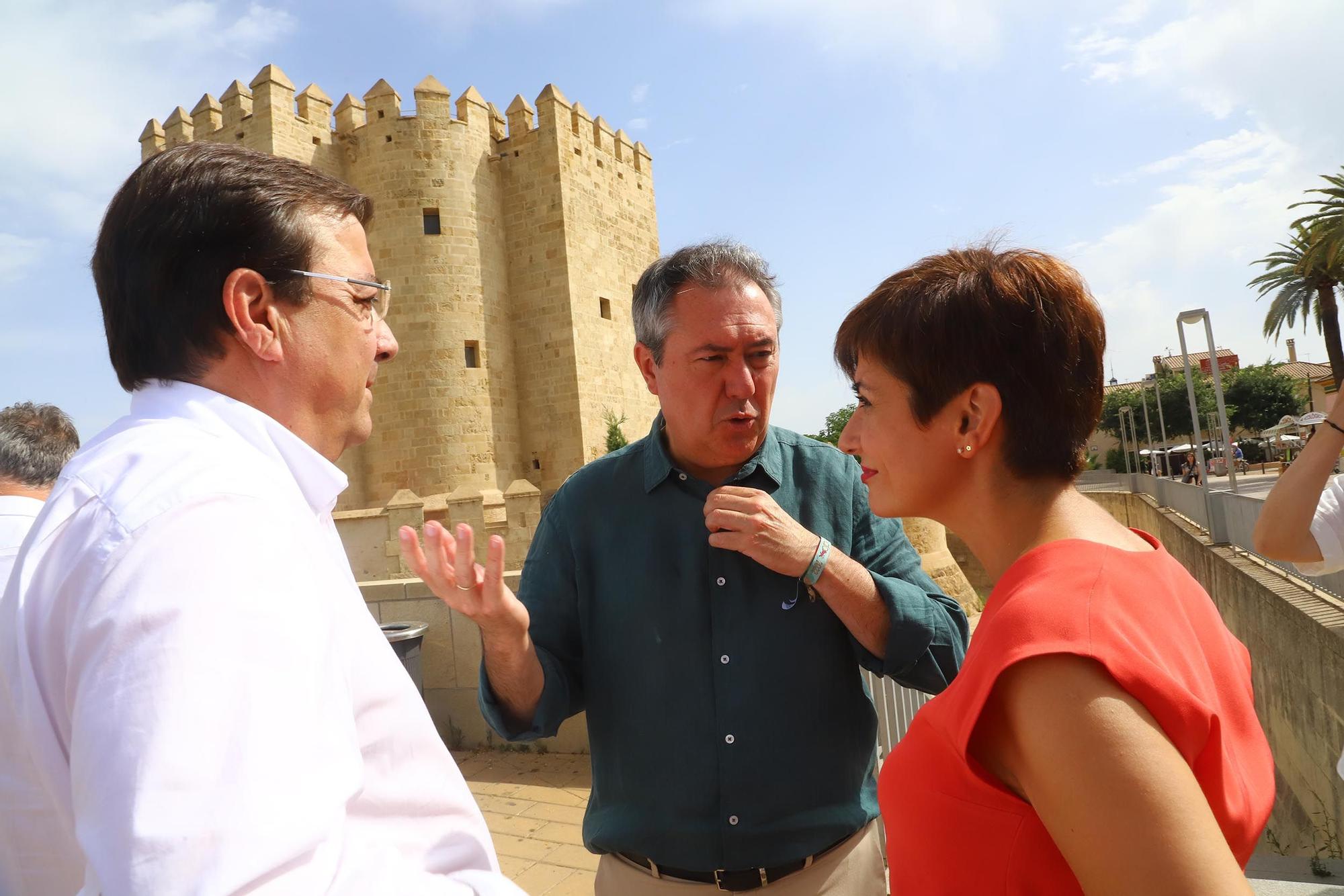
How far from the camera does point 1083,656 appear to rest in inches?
38.1

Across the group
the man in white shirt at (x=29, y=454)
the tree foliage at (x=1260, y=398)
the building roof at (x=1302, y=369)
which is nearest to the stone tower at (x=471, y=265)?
the man in white shirt at (x=29, y=454)

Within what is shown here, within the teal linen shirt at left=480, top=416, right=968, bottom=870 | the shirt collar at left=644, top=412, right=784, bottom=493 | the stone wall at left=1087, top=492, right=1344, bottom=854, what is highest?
the shirt collar at left=644, top=412, right=784, bottom=493

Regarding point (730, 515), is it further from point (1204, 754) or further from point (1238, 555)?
point (1238, 555)

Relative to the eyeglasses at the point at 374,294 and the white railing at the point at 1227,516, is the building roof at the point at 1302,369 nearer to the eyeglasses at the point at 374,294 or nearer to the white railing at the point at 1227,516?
the white railing at the point at 1227,516

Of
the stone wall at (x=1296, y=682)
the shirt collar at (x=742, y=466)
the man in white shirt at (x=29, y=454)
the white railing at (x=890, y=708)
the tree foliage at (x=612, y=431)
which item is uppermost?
the tree foliage at (x=612, y=431)

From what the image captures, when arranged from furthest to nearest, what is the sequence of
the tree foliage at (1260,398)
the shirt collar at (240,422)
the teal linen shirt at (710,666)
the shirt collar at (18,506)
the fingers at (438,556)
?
1. the tree foliage at (1260,398)
2. the shirt collar at (18,506)
3. the teal linen shirt at (710,666)
4. the fingers at (438,556)
5. the shirt collar at (240,422)

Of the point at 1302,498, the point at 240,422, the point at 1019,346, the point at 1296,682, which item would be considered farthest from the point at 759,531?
the point at 1296,682

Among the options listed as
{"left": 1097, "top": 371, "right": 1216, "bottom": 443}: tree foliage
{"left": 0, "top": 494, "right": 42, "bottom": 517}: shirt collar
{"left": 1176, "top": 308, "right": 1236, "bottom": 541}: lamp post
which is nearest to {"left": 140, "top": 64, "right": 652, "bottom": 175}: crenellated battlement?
{"left": 1176, "top": 308, "right": 1236, "bottom": 541}: lamp post

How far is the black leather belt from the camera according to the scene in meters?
1.92

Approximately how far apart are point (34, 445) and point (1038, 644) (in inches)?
149

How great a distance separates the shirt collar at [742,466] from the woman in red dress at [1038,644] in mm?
675

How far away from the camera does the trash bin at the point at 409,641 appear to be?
17.1 ft

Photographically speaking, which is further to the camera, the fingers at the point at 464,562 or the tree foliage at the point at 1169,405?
the tree foliage at the point at 1169,405

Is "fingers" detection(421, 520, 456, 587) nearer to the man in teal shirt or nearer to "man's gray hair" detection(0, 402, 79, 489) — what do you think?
the man in teal shirt
